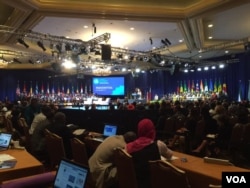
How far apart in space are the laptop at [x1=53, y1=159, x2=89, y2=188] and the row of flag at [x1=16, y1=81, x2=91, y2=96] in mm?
18356

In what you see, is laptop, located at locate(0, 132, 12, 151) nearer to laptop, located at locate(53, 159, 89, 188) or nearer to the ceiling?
laptop, located at locate(53, 159, 89, 188)

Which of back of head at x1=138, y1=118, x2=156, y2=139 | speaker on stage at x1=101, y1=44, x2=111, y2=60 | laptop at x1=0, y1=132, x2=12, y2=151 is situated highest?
speaker on stage at x1=101, y1=44, x2=111, y2=60

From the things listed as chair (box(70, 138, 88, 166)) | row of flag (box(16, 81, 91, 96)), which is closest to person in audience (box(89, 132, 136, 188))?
chair (box(70, 138, 88, 166))

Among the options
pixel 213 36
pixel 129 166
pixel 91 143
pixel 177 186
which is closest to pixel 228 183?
pixel 177 186

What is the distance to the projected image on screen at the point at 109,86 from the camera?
1930 cm

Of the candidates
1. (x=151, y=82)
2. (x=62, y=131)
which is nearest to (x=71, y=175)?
(x=62, y=131)

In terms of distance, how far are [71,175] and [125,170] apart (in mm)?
1246

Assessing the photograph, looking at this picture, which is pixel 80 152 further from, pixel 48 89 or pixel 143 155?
pixel 48 89

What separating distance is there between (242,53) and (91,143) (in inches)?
438

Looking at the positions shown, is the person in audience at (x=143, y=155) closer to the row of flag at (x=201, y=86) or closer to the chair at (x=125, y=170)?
the chair at (x=125, y=170)

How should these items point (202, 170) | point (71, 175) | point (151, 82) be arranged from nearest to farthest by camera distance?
point (71, 175), point (202, 170), point (151, 82)

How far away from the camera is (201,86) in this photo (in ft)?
54.4

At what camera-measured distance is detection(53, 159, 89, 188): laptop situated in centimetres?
182

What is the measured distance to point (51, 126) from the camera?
506 cm
